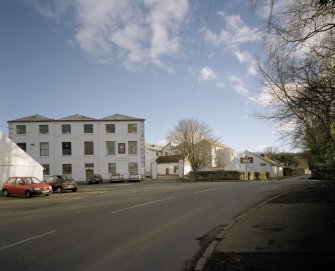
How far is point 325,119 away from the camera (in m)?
14.7

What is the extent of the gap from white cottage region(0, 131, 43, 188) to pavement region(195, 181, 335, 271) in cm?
2943

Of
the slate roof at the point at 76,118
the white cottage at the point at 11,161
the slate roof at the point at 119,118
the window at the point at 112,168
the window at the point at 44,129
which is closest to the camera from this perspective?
the white cottage at the point at 11,161

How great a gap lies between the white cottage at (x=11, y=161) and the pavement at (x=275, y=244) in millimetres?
29430

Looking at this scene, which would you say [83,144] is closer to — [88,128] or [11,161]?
[88,128]

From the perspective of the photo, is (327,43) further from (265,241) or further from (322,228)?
(265,241)

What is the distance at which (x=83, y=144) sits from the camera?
6556 centimetres

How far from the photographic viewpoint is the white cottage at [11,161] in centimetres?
3825

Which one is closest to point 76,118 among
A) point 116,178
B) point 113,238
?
point 116,178

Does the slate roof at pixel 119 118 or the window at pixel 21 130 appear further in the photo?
the slate roof at pixel 119 118

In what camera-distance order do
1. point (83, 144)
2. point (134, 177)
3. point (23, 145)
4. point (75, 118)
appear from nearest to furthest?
point (134, 177)
point (23, 145)
point (83, 144)
point (75, 118)

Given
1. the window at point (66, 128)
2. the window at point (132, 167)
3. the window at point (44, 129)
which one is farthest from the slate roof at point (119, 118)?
the window at point (44, 129)

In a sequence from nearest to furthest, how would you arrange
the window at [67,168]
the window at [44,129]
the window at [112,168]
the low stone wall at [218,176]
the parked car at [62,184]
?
1. the parked car at [62,184]
2. the low stone wall at [218,176]
3. the window at [67,168]
4. the window at [112,168]
5. the window at [44,129]

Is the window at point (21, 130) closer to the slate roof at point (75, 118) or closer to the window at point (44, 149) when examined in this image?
the slate roof at point (75, 118)

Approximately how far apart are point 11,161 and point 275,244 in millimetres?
34310
